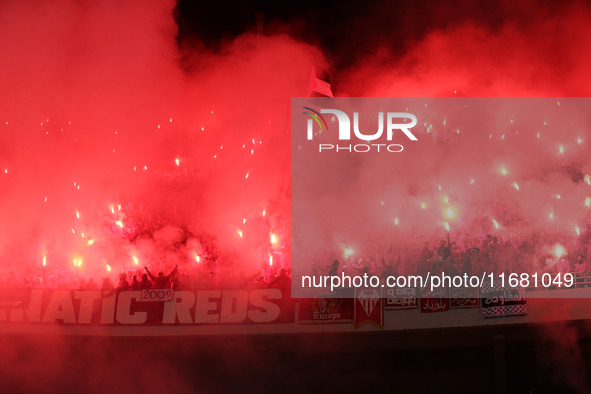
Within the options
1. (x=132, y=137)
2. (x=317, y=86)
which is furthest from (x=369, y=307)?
(x=132, y=137)

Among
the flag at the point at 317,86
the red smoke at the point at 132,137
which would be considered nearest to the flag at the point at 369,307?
the red smoke at the point at 132,137

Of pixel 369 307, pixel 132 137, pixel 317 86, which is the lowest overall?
pixel 369 307

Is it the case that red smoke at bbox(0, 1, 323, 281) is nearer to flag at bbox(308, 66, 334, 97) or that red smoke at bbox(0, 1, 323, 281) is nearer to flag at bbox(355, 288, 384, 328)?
flag at bbox(308, 66, 334, 97)

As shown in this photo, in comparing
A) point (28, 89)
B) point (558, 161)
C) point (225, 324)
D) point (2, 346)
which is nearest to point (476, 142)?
point (558, 161)

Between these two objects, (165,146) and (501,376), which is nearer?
(501,376)

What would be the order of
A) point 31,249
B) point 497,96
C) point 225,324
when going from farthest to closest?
point 497,96 → point 31,249 → point 225,324

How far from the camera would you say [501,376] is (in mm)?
6590

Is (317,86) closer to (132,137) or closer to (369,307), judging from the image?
(132,137)

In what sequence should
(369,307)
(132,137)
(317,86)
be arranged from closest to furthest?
(369,307) < (317,86) < (132,137)

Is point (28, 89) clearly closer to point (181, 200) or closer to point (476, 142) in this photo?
point (181, 200)

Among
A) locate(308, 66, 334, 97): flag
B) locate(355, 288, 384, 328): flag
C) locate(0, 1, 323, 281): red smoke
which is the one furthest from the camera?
locate(308, 66, 334, 97): flag

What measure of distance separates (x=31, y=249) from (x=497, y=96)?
7.67 metres

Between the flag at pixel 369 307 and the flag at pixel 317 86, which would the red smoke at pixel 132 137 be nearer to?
the flag at pixel 317 86

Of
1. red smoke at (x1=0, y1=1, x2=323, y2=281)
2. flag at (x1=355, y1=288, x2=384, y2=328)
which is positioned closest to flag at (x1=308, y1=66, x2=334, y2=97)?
red smoke at (x1=0, y1=1, x2=323, y2=281)
